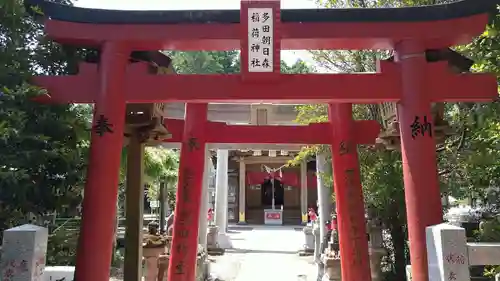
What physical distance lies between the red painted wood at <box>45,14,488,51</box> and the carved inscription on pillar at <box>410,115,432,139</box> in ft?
2.91

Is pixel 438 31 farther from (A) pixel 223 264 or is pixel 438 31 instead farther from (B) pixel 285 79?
(A) pixel 223 264

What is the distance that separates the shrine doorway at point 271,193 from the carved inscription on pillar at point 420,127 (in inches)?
847

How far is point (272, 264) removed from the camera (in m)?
13.1

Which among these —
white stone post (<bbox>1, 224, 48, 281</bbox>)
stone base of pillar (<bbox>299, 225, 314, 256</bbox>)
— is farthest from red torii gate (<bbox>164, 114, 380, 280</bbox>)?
stone base of pillar (<bbox>299, 225, 314, 256</bbox>)

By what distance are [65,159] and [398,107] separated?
3.55 m

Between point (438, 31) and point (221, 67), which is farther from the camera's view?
point (221, 67)

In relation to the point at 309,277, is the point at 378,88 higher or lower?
higher

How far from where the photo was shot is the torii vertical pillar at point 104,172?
4.30 meters

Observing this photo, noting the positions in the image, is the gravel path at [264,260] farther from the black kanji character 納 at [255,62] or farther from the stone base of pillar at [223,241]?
the black kanji character 納 at [255,62]

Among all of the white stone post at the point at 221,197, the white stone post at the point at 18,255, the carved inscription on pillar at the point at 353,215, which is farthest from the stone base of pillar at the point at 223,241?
the white stone post at the point at 18,255

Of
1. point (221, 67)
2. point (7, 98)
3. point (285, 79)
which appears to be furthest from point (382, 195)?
point (221, 67)

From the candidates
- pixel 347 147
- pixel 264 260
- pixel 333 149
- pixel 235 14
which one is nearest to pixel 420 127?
pixel 235 14

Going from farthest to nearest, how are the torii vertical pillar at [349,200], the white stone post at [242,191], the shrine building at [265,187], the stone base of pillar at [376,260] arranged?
the white stone post at [242,191]
the shrine building at [265,187]
the stone base of pillar at [376,260]
the torii vertical pillar at [349,200]

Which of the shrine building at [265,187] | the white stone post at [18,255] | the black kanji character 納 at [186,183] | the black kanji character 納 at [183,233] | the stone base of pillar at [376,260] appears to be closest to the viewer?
the white stone post at [18,255]
